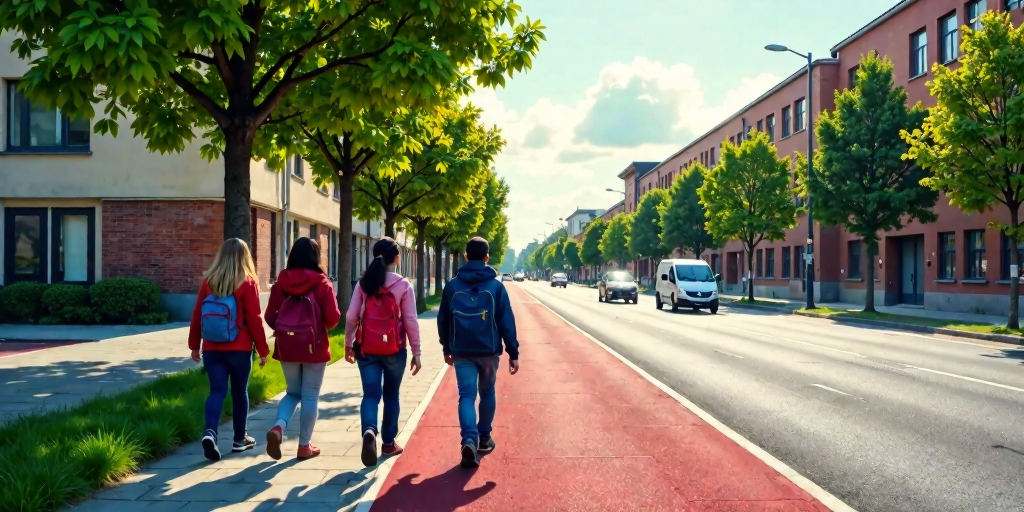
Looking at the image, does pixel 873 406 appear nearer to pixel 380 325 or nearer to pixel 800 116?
pixel 380 325

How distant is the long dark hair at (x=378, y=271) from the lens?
20.4 feet

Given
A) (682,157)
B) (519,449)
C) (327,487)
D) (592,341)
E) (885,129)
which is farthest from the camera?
(682,157)

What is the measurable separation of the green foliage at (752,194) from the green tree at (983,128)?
18575 millimetres

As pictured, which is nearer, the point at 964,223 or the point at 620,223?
the point at 964,223

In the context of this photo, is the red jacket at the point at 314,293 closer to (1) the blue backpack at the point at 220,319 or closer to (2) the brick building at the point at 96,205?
(1) the blue backpack at the point at 220,319

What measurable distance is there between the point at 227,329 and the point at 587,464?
9.77ft

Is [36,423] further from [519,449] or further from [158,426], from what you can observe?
[519,449]

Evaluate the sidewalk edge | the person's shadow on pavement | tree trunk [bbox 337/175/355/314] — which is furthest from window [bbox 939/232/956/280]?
the person's shadow on pavement

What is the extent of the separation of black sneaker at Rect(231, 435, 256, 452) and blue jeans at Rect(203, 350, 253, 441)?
0.36ft

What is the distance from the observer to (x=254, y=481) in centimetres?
549

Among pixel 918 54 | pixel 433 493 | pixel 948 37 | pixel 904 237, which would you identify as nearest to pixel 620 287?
pixel 904 237

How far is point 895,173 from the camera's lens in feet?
97.0

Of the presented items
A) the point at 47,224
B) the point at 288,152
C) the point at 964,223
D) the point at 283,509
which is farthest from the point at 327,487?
the point at 964,223

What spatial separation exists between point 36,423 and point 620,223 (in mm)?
80695
